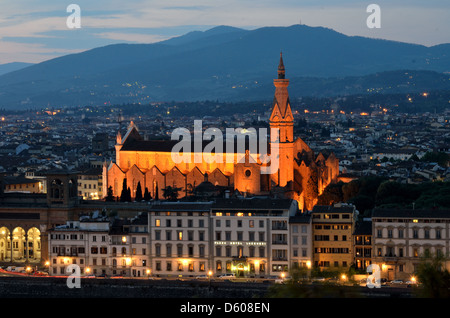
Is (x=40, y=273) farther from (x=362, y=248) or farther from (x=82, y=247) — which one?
(x=362, y=248)

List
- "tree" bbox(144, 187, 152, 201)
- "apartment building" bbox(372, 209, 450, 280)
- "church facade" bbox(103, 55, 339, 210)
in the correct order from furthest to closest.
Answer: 1. "church facade" bbox(103, 55, 339, 210)
2. "tree" bbox(144, 187, 152, 201)
3. "apartment building" bbox(372, 209, 450, 280)

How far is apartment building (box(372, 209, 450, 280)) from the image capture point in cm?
4628

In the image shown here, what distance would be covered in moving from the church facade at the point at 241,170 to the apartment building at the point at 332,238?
14.0 m

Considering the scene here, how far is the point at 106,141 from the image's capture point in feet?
445

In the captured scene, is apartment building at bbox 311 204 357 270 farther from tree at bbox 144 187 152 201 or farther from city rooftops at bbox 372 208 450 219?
tree at bbox 144 187 152 201

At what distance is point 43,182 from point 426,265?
152 ft

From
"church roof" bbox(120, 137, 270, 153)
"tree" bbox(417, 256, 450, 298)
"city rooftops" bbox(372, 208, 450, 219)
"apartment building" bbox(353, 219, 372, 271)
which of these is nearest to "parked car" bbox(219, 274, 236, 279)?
"apartment building" bbox(353, 219, 372, 271)

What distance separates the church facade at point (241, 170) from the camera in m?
66.3

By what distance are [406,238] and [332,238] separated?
10.7ft

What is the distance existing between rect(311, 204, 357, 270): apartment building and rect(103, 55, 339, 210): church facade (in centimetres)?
1401

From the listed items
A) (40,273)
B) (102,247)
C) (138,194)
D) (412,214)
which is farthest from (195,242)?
(138,194)

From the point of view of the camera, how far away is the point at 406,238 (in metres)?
46.6
